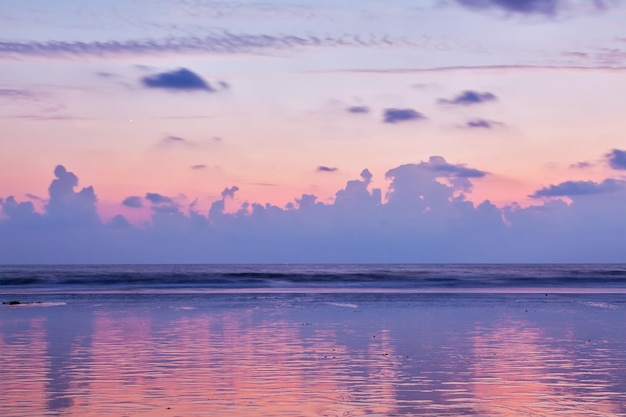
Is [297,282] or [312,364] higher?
[297,282]

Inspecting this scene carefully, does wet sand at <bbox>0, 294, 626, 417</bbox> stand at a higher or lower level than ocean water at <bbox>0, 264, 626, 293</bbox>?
lower

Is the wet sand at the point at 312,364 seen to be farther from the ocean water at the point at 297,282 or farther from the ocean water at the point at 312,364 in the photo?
the ocean water at the point at 297,282

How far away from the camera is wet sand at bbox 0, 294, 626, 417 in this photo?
46.2 feet

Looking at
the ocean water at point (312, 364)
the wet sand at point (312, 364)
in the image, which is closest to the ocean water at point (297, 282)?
the ocean water at point (312, 364)

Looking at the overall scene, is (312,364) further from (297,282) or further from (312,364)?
(297,282)

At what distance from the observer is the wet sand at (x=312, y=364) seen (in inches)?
555

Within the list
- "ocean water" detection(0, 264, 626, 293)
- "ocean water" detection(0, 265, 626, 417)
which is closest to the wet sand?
"ocean water" detection(0, 265, 626, 417)

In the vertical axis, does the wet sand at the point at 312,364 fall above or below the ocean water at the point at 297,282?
below

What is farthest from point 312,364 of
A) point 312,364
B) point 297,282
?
point 297,282

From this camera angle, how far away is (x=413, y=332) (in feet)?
84.0

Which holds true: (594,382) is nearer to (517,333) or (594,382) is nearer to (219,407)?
(219,407)

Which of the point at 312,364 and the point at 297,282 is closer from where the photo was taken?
the point at 312,364

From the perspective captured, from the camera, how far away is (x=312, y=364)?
18.6 m

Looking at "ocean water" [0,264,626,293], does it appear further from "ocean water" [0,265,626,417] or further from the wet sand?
the wet sand
